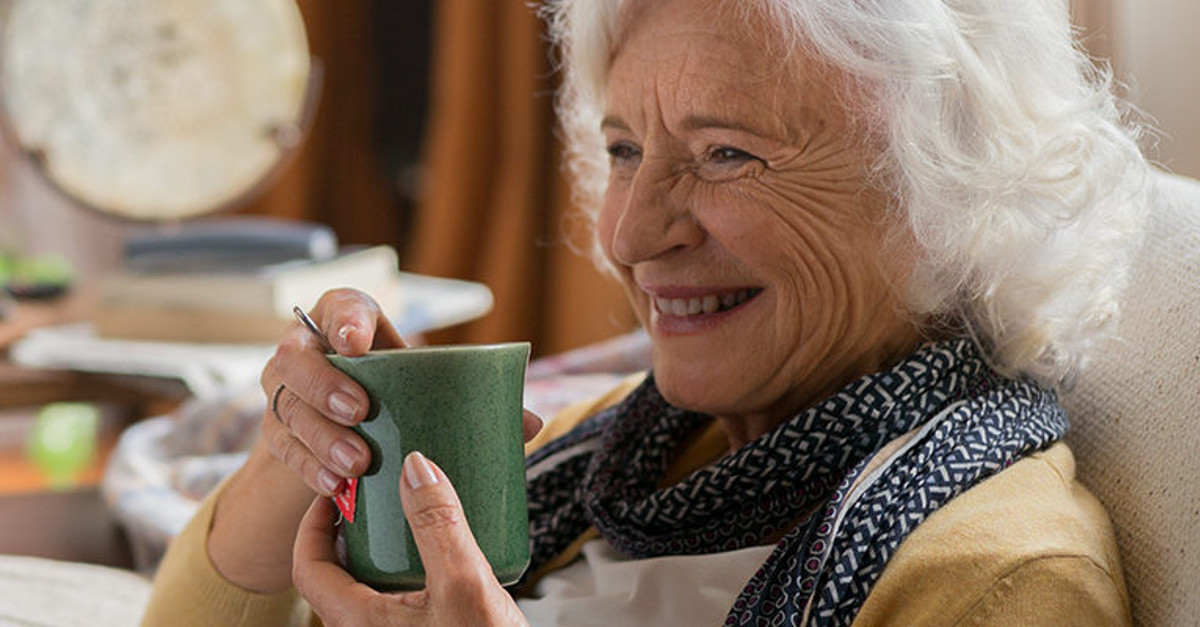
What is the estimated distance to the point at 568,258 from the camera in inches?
135

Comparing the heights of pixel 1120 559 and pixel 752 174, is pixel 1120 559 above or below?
below

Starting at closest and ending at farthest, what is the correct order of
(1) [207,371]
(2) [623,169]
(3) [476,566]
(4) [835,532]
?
1. (3) [476,566]
2. (4) [835,532]
3. (2) [623,169]
4. (1) [207,371]

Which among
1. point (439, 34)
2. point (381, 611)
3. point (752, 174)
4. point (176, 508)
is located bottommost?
point (439, 34)

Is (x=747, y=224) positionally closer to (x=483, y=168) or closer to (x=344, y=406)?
(x=344, y=406)

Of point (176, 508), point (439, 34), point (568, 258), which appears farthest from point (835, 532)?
point (439, 34)

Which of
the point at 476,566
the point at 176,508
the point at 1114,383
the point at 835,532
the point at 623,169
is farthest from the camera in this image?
the point at 176,508

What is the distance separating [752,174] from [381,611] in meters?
0.45

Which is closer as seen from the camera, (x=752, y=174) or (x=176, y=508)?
(x=752, y=174)

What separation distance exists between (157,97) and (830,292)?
1515mm

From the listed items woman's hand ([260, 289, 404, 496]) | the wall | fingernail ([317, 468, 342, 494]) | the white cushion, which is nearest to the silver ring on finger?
woman's hand ([260, 289, 404, 496])

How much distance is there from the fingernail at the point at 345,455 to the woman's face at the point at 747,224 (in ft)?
1.09

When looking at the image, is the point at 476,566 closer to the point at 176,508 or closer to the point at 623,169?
the point at 623,169

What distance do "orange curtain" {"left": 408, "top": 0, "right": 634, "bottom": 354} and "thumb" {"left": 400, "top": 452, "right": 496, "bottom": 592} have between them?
99.2 inches

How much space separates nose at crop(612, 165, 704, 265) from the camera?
110cm
